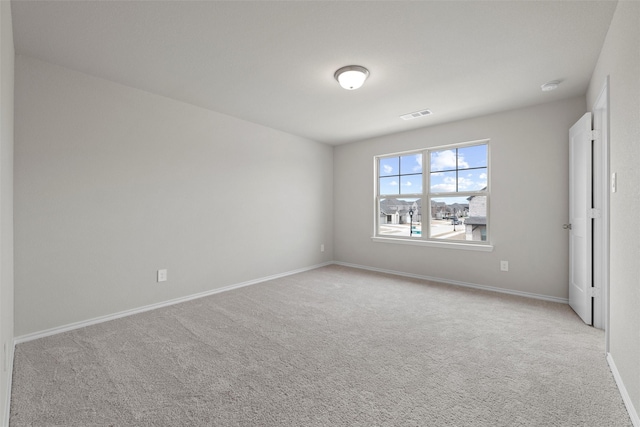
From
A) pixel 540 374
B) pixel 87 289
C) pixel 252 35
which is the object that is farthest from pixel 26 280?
pixel 540 374

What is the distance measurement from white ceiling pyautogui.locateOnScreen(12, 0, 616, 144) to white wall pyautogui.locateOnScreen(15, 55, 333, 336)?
340 millimetres

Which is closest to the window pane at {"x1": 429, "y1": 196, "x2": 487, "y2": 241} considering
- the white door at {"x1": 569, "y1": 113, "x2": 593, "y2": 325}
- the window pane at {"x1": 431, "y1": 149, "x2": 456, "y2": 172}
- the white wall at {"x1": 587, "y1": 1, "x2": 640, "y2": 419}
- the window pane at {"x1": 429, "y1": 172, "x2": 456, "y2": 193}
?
the window pane at {"x1": 429, "y1": 172, "x2": 456, "y2": 193}

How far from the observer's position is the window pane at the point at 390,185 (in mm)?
5000

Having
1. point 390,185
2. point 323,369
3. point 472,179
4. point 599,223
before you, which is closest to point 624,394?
point 599,223

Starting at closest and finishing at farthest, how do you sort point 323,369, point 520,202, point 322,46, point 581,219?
point 323,369
point 322,46
point 581,219
point 520,202

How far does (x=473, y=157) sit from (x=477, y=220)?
91cm

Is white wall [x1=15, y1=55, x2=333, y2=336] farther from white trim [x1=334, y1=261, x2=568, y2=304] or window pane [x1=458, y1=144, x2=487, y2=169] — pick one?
window pane [x1=458, y1=144, x2=487, y2=169]

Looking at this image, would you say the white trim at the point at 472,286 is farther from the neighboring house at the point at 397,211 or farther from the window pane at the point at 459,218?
the neighboring house at the point at 397,211

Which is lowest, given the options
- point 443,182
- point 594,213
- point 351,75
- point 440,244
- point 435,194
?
point 440,244

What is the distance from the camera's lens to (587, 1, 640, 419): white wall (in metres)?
1.52

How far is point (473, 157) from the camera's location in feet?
13.6

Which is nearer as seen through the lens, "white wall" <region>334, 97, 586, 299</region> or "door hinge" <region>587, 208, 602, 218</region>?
"door hinge" <region>587, 208, 602, 218</region>

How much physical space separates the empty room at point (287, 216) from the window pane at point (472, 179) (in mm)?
22

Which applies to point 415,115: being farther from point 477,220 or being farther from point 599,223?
point 599,223
